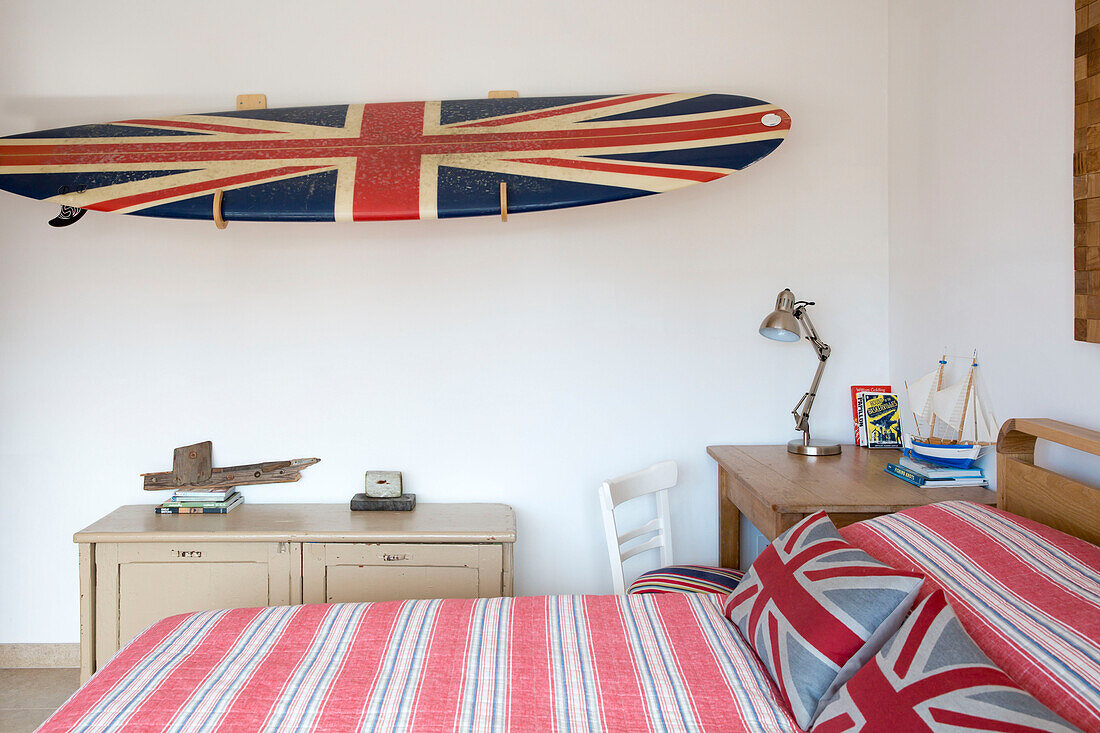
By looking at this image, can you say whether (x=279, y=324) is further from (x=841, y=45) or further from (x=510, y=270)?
(x=841, y=45)

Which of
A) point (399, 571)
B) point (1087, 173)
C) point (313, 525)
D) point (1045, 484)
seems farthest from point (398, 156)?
point (1045, 484)

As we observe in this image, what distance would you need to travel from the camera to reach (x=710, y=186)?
2775mm

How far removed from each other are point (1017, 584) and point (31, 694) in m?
3.08

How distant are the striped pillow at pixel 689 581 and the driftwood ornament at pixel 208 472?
4.46 feet

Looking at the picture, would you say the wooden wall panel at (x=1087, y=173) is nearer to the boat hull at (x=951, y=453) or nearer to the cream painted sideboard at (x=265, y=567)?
the boat hull at (x=951, y=453)

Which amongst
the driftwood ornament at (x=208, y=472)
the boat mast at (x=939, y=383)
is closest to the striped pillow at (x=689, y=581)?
the boat mast at (x=939, y=383)

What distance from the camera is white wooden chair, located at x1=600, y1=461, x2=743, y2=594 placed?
7.08ft

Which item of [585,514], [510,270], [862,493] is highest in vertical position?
[510,270]

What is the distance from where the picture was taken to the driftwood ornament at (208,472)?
9.08 ft

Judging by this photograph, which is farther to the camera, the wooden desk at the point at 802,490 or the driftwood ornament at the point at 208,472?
the driftwood ornament at the point at 208,472

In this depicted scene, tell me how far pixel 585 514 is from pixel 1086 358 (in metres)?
1.68

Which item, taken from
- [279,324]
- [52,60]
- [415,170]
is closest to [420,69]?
[415,170]

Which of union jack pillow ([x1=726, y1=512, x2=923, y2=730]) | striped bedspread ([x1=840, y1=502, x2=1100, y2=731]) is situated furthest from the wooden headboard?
union jack pillow ([x1=726, y1=512, x2=923, y2=730])

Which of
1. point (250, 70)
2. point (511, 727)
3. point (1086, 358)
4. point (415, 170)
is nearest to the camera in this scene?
point (511, 727)
